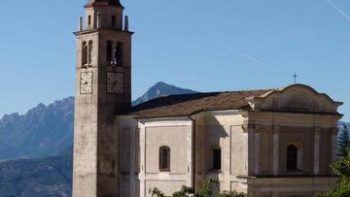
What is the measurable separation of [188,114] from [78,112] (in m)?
9.35

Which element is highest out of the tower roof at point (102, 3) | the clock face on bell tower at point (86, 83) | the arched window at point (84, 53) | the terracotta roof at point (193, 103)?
the tower roof at point (102, 3)

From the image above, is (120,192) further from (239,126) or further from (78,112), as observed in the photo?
(239,126)

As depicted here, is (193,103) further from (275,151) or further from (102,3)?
(102,3)

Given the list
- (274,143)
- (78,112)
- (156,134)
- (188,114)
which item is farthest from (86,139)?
(274,143)

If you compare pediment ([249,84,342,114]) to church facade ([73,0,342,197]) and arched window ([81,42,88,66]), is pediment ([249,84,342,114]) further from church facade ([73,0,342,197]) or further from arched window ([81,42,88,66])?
arched window ([81,42,88,66])

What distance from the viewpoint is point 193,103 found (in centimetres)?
4722

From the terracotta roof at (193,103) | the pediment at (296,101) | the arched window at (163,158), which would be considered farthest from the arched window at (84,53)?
the pediment at (296,101)

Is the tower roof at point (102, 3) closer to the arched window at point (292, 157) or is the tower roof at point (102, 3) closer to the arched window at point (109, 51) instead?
the arched window at point (109, 51)

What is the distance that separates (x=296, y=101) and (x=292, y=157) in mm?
2936

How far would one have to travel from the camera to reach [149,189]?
48.0 metres

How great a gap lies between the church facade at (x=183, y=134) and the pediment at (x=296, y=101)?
53mm

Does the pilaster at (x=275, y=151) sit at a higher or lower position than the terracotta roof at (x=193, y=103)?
lower

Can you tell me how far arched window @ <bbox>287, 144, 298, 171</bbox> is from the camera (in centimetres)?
4606

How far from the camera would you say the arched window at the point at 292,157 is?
46.1 m
